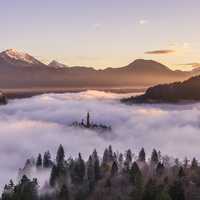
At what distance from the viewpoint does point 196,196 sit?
19875 centimetres

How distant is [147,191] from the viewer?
197m

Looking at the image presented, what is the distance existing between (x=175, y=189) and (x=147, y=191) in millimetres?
10997

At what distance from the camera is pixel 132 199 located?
19950 cm

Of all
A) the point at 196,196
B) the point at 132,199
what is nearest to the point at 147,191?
the point at 132,199

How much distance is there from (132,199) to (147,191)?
722 centimetres

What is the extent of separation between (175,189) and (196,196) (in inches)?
344

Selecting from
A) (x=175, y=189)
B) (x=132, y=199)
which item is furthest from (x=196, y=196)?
(x=132, y=199)

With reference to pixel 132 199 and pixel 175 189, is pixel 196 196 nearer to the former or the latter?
pixel 175 189

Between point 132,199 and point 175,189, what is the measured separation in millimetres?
17025

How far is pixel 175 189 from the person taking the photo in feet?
650

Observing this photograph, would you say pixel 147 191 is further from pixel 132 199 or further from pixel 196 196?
pixel 196 196

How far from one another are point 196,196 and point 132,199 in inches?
973
